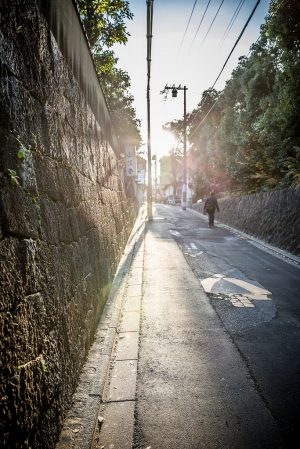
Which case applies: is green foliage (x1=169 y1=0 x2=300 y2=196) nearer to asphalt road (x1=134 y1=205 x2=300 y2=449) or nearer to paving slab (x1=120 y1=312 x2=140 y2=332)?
asphalt road (x1=134 y1=205 x2=300 y2=449)

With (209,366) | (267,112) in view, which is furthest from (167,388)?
(267,112)

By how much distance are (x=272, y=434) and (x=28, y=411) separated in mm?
1973

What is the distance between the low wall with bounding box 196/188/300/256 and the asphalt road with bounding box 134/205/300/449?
3.25 m

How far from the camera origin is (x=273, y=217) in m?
11.1

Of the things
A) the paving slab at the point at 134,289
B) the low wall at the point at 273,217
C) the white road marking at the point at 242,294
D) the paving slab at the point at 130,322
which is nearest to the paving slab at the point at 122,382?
the paving slab at the point at 130,322

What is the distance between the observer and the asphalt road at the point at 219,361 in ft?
7.50

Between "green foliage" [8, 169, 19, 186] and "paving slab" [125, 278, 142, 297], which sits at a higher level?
"green foliage" [8, 169, 19, 186]

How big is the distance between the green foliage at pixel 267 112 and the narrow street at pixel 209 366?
6.92 m

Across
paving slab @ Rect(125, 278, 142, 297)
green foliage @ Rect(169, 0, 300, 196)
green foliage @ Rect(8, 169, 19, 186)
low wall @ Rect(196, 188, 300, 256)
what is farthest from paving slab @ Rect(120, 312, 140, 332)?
green foliage @ Rect(169, 0, 300, 196)

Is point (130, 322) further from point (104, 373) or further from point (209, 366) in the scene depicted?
point (209, 366)

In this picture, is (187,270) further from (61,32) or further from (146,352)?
(61,32)

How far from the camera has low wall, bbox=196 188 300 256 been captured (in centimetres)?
944

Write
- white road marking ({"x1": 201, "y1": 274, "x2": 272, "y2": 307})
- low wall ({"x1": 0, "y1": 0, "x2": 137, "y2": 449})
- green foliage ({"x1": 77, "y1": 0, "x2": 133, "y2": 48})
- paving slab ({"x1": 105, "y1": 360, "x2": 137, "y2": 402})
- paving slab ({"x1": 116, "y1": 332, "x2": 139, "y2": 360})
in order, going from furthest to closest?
green foliage ({"x1": 77, "y1": 0, "x2": 133, "y2": 48}), white road marking ({"x1": 201, "y1": 274, "x2": 272, "y2": 307}), paving slab ({"x1": 116, "y1": 332, "x2": 139, "y2": 360}), paving slab ({"x1": 105, "y1": 360, "x2": 137, "y2": 402}), low wall ({"x1": 0, "y1": 0, "x2": 137, "y2": 449})

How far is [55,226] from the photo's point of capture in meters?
2.31
